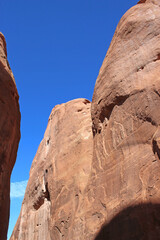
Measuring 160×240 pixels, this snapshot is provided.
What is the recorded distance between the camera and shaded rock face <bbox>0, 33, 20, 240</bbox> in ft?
26.8

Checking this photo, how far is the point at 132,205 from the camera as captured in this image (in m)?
7.25

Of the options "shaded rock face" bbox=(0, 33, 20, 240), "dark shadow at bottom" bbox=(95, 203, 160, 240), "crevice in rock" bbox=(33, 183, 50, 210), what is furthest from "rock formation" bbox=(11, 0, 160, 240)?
"shaded rock face" bbox=(0, 33, 20, 240)

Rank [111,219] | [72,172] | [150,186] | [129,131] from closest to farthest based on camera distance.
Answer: [150,186] → [111,219] → [129,131] → [72,172]

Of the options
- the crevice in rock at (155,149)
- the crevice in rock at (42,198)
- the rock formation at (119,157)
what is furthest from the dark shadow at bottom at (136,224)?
the crevice in rock at (42,198)

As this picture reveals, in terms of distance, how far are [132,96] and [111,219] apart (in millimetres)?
3904

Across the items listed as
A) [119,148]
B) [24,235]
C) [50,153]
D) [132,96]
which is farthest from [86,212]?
[24,235]

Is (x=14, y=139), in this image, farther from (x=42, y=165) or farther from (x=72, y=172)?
(x=42, y=165)

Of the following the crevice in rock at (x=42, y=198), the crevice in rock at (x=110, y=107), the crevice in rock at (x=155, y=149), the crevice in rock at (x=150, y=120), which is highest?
the crevice in rock at (x=110, y=107)

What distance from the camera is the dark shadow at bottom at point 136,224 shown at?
653 cm

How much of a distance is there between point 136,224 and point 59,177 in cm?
687

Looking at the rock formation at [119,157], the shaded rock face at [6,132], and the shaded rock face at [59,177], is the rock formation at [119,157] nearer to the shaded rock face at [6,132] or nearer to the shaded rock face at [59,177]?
the shaded rock face at [59,177]

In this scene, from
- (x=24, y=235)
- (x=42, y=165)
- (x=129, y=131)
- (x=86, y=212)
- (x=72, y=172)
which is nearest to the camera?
(x=129, y=131)

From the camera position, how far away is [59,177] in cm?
1335

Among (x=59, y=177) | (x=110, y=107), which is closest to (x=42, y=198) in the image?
(x=59, y=177)
